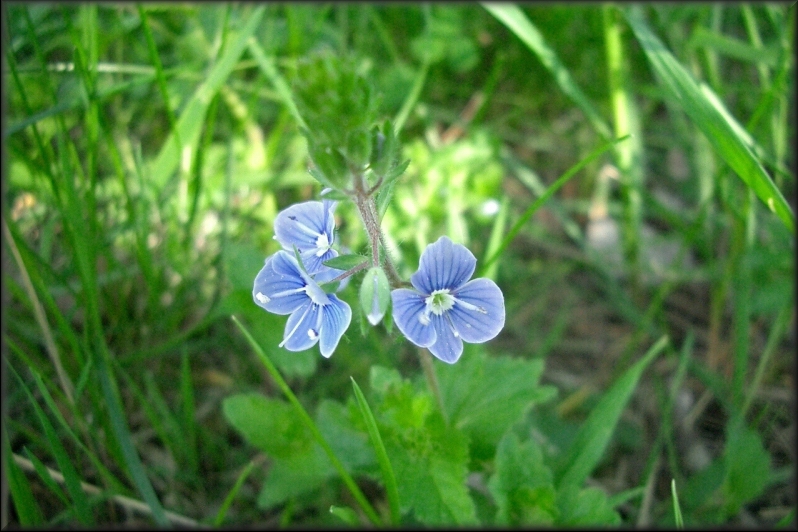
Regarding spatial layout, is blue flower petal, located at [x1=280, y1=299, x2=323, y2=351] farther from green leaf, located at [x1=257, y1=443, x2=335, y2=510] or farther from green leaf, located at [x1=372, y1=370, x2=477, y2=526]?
green leaf, located at [x1=257, y1=443, x2=335, y2=510]

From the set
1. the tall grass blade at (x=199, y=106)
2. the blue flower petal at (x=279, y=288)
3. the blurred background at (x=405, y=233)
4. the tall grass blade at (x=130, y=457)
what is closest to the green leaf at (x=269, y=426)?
the blurred background at (x=405, y=233)

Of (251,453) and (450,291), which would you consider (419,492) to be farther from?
(251,453)

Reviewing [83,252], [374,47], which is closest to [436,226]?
[374,47]

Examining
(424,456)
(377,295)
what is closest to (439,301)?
(377,295)

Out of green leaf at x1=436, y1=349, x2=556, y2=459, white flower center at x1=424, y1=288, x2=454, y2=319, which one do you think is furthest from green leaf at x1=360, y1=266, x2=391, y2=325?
green leaf at x1=436, y1=349, x2=556, y2=459

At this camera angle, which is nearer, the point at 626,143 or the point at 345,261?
the point at 345,261

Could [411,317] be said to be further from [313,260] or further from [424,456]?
[424,456]

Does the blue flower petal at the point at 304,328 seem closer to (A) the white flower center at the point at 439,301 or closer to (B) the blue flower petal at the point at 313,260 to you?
(B) the blue flower petal at the point at 313,260
